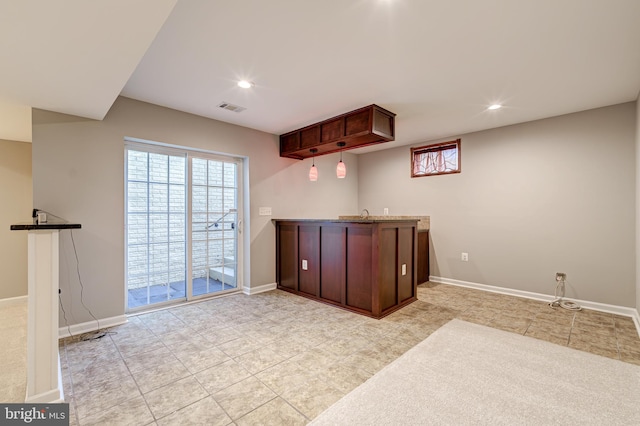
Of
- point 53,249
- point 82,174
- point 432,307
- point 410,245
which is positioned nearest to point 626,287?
point 432,307

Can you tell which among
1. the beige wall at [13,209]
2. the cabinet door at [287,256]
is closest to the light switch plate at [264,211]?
the cabinet door at [287,256]

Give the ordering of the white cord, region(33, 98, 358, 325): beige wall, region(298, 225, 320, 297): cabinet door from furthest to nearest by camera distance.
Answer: region(298, 225, 320, 297): cabinet door < the white cord < region(33, 98, 358, 325): beige wall

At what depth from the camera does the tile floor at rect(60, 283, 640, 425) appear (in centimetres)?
178

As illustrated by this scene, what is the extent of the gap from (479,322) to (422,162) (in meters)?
3.04

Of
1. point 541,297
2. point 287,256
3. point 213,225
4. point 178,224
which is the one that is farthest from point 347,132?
point 541,297

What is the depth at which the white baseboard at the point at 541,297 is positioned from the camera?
3377mm

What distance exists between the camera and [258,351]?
250 centimetres

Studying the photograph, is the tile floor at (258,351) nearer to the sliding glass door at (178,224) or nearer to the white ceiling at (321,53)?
the sliding glass door at (178,224)

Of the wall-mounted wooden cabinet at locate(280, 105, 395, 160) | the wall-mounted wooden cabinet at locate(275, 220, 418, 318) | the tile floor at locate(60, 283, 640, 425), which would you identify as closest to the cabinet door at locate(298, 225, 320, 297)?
the wall-mounted wooden cabinet at locate(275, 220, 418, 318)

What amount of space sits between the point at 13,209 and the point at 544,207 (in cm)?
761

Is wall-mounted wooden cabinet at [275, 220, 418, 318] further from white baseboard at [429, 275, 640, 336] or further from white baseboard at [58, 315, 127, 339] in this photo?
white baseboard at [58, 315, 127, 339]

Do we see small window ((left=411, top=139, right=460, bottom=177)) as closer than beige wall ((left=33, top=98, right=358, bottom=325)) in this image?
No

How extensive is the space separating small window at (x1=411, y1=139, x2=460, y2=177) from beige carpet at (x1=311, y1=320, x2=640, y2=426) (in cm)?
312

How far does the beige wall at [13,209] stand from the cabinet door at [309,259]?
13.1 feet
